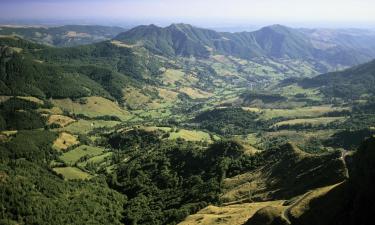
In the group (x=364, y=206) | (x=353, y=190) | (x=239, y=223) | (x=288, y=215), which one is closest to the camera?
(x=364, y=206)

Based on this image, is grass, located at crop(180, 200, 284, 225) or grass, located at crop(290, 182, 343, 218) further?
grass, located at crop(180, 200, 284, 225)

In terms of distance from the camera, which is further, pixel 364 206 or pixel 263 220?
pixel 263 220

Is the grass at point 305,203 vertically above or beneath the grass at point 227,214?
above

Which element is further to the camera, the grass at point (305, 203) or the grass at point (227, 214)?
the grass at point (227, 214)

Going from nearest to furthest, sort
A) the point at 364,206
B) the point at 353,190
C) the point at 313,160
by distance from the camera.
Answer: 1. the point at 364,206
2. the point at 353,190
3. the point at 313,160

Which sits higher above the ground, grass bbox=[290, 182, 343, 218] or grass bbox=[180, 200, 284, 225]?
grass bbox=[290, 182, 343, 218]

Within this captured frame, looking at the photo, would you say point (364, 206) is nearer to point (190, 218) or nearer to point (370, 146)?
point (370, 146)

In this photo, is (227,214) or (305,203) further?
(227,214)

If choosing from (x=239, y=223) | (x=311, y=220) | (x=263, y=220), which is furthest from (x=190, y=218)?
(x=311, y=220)
